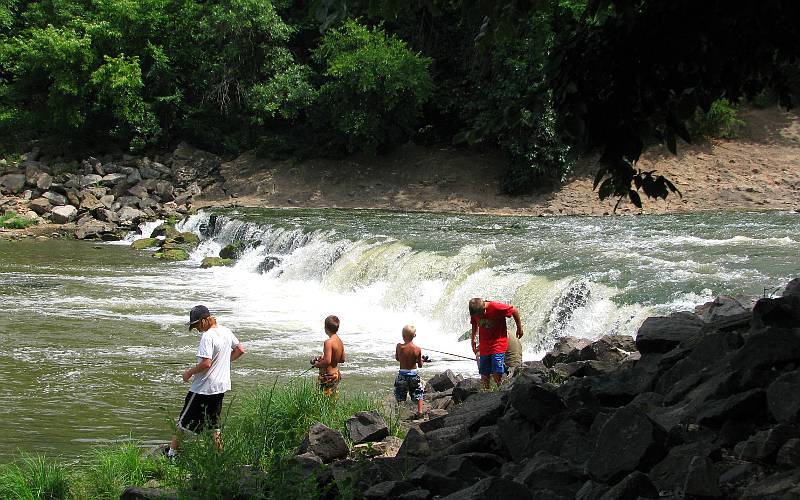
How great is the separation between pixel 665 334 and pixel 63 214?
25.5 m

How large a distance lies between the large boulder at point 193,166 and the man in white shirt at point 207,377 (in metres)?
26.6

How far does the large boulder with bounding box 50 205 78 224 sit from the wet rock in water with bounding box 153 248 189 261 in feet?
20.3

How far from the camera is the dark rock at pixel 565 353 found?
10.0m

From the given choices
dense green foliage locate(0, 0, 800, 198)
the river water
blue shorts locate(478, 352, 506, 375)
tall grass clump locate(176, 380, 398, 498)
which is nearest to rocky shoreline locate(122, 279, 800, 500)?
tall grass clump locate(176, 380, 398, 498)

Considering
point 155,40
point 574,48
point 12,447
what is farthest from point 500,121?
point 155,40

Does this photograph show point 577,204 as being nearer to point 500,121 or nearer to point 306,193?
point 306,193

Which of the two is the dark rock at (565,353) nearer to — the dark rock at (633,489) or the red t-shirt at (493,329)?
the red t-shirt at (493,329)

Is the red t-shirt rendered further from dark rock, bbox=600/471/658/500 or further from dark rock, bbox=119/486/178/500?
dark rock, bbox=600/471/658/500

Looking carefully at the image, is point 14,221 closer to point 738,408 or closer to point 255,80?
point 255,80

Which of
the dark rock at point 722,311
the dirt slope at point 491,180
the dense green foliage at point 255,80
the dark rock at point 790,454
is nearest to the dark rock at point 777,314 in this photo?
the dark rock at point 722,311

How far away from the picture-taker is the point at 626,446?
537cm

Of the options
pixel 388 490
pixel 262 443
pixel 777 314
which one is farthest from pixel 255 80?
pixel 388 490

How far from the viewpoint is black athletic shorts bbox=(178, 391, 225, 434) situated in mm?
7602

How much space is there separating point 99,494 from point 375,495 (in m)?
2.42
